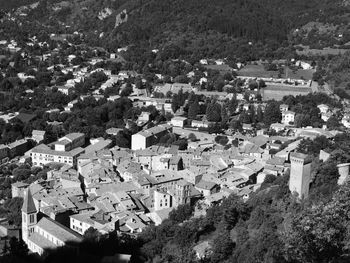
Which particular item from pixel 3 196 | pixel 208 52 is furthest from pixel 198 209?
pixel 208 52

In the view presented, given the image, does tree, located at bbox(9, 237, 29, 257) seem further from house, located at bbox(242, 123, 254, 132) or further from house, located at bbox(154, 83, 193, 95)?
house, located at bbox(154, 83, 193, 95)

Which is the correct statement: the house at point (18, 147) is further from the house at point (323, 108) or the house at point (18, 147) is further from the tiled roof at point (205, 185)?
the house at point (323, 108)

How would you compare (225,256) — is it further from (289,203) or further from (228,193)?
(228,193)

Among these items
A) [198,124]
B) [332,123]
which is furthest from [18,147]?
[332,123]

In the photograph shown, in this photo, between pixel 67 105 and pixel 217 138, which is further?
pixel 67 105

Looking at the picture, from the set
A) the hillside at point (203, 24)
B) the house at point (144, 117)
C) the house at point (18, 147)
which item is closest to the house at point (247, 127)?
the house at point (144, 117)

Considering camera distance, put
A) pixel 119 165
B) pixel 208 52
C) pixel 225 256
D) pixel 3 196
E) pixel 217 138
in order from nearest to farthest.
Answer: pixel 225 256 < pixel 3 196 < pixel 119 165 < pixel 217 138 < pixel 208 52

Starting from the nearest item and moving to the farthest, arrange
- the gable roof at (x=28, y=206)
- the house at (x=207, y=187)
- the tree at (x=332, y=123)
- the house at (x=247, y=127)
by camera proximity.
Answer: the gable roof at (x=28, y=206) → the house at (x=207, y=187) → the tree at (x=332, y=123) → the house at (x=247, y=127)
